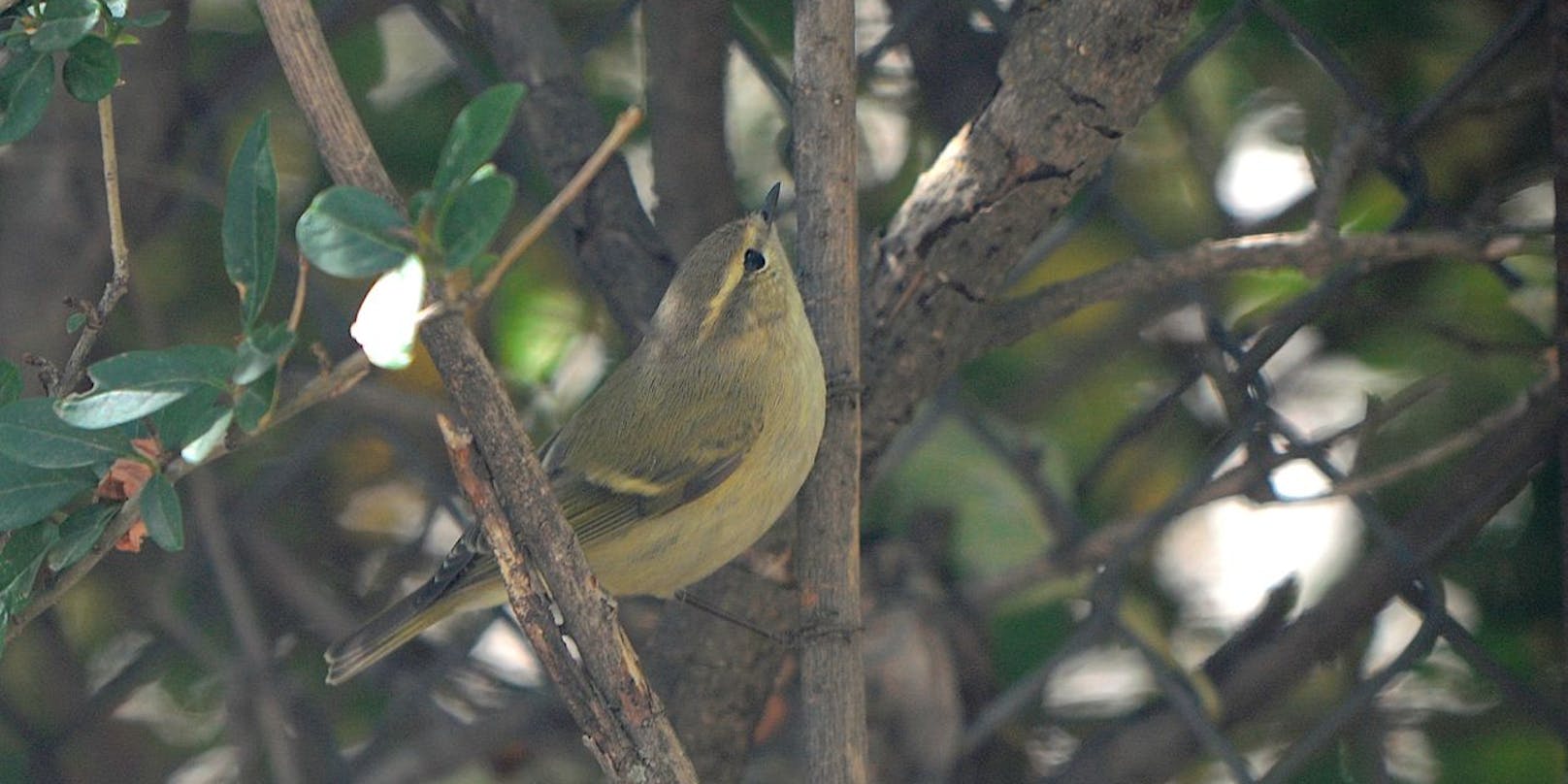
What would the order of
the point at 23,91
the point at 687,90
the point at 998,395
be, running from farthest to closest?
1. the point at 998,395
2. the point at 687,90
3. the point at 23,91

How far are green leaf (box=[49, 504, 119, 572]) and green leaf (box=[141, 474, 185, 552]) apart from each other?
0.06 meters

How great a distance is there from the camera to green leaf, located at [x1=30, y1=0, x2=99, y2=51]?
0.92 metres

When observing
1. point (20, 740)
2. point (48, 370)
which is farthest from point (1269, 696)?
point (20, 740)

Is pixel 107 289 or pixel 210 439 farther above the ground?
pixel 107 289

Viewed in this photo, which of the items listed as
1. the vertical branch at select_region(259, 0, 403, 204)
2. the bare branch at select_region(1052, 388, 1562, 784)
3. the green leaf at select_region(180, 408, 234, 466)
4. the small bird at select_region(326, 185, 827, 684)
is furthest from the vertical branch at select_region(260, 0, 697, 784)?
the bare branch at select_region(1052, 388, 1562, 784)

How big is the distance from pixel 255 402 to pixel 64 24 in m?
0.30

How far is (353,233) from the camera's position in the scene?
2.55ft

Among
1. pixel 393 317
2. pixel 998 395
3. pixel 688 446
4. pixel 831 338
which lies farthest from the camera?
pixel 998 395

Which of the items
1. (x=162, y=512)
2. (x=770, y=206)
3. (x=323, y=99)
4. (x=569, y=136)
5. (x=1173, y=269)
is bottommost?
(x=162, y=512)

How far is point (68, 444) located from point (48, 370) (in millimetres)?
94

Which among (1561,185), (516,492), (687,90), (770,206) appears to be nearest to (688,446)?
(770,206)

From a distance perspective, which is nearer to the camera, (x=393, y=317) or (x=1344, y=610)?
(x=393, y=317)

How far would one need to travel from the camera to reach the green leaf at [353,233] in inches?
30.3

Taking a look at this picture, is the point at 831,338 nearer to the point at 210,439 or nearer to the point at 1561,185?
the point at 210,439
